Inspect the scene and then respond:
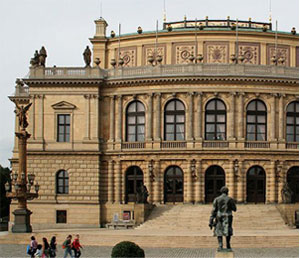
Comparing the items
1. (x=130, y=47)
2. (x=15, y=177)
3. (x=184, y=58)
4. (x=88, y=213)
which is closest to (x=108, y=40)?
(x=130, y=47)

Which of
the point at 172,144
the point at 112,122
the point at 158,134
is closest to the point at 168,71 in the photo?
the point at 158,134

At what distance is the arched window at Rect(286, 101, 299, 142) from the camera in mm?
66375

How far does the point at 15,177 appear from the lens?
5347cm

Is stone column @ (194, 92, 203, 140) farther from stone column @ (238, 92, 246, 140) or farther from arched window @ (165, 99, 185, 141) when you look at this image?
stone column @ (238, 92, 246, 140)

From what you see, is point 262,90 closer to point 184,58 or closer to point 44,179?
point 184,58

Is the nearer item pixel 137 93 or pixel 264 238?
pixel 264 238

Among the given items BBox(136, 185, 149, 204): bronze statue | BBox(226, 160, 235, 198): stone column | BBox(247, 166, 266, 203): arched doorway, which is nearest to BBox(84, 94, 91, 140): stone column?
BBox(136, 185, 149, 204): bronze statue

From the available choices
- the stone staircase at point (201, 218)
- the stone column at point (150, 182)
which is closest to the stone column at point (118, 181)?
the stone column at point (150, 182)

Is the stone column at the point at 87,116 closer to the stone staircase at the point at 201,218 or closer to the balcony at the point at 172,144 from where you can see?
the balcony at the point at 172,144

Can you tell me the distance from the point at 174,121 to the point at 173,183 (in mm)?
5354

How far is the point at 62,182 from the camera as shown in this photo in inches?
2633

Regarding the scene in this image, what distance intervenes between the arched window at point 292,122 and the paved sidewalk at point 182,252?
21378 millimetres

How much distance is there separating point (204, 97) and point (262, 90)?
5046mm

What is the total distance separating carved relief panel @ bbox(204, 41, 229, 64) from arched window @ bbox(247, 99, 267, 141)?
19.5 ft
